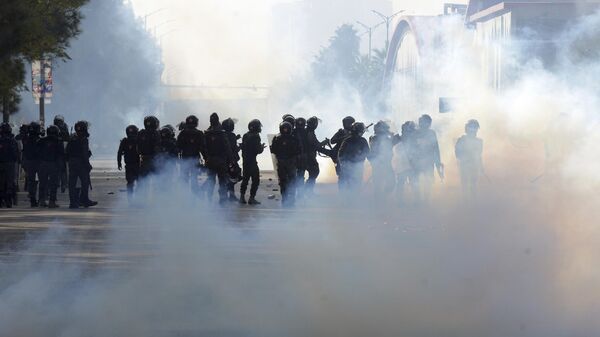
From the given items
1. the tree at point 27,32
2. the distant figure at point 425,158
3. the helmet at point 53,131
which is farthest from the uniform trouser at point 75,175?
the distant figure at point 425,158

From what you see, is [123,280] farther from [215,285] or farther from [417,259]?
[417,259]

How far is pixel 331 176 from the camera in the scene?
41.2 m

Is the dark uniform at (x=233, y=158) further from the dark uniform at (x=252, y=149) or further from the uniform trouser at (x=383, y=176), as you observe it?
the uniform trouser at (x=383, y=176)

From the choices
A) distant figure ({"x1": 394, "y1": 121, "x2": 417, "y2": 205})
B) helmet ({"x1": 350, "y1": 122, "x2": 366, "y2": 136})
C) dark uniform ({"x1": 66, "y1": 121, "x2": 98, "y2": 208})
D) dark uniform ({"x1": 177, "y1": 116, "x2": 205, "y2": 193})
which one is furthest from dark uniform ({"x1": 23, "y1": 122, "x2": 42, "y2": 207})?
distant figure ({"x1": 394, "y1": 121, "x2": 417, "y2": 205})

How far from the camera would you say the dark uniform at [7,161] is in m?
26.9

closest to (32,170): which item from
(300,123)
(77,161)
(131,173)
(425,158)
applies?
(77,161)

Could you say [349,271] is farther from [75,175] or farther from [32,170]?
[32,170]

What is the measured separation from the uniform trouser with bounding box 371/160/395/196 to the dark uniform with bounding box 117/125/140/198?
4.19 m

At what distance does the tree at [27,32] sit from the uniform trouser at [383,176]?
833 centimetres

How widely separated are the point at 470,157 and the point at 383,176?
1486mm

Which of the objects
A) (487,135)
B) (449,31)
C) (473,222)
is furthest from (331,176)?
(449,31)

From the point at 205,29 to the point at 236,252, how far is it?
3629 inches

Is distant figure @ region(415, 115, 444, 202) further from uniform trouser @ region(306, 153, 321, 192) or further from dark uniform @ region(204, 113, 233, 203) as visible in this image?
dark uniform @ region(204, 113, 233, 203)

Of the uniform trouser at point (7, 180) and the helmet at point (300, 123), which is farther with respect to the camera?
the helmet at point (300, 123)
